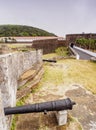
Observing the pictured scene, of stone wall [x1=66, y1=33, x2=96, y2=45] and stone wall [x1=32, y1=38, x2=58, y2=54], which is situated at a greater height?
stone wall [x1=66, y1=33, x2=96, y2=45]

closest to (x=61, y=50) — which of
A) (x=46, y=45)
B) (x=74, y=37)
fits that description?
(x=46, y=45)

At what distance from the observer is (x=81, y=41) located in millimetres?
26156

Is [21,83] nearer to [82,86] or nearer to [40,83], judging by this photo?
[40,83]

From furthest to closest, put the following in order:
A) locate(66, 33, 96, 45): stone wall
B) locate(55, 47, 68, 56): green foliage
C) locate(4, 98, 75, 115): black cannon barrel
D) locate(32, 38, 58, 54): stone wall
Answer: locate(66, 33, 96, 45): stone wall, locate(55, 47, 68, 56): green foliage, locate(32, 38, 58, 54): stone wall, locate(4, 98, 75, 115): black cannon barrel

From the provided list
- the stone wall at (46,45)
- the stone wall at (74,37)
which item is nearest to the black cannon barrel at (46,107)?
the stone wall at (46,45)

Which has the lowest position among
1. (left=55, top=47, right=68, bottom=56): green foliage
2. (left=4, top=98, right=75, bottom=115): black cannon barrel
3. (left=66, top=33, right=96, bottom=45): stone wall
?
(left=4, top=98, right=75, bottom=115): black cannon barrel

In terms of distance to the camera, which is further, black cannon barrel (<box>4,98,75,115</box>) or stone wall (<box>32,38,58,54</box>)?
stone wall (<box>32,38,58,54</box>)

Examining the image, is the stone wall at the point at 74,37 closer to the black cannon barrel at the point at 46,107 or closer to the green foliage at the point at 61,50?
the green foliage at the point at 61,50

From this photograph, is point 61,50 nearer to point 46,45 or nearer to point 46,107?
point 46,45

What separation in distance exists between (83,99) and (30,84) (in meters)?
2.56

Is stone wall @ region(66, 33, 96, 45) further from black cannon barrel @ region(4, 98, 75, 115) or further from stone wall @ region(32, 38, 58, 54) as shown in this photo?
black cannon barrel @ region(4, 98, 75, 115)

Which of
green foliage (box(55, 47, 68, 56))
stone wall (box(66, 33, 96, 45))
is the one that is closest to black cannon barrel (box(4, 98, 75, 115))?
green foliage (box(55, 47, 68, 56))

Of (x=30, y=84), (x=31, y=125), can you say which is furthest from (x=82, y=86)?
(x=31, y=125)

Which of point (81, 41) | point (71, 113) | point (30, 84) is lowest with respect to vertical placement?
point (71, 113)
